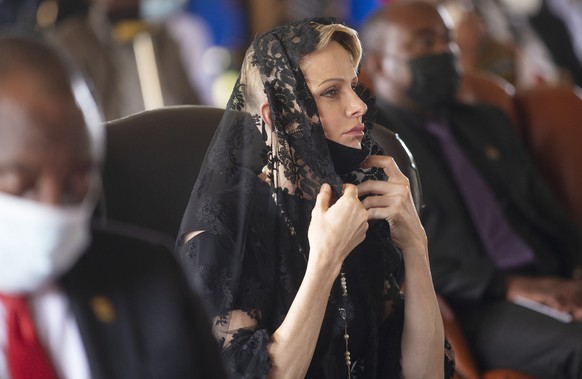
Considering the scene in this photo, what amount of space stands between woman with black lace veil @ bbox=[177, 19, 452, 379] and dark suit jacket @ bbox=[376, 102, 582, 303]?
0.82 metres

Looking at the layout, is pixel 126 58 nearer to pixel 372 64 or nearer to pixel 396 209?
pixel 372 64

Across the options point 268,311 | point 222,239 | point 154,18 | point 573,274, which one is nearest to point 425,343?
point 268,311

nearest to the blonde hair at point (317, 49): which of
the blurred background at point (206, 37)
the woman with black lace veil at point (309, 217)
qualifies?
the woman with black lace veil at point (309, 217)

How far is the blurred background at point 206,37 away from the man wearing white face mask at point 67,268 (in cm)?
282

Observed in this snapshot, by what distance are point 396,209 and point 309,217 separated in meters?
0.15

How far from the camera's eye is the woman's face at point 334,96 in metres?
1.75

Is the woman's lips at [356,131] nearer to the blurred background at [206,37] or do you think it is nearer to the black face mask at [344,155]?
the black face mask at [344,155]

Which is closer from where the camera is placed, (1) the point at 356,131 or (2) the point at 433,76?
(1) the point at 356,131

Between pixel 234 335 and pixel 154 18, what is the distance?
365 centimetres

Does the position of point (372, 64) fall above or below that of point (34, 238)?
below

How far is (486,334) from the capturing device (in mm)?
2506

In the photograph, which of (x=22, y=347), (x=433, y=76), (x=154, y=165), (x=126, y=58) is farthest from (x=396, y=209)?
(x=126, y=58)

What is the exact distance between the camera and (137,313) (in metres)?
1.19

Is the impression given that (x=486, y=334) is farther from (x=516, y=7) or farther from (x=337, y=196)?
(x=516, y=7)
